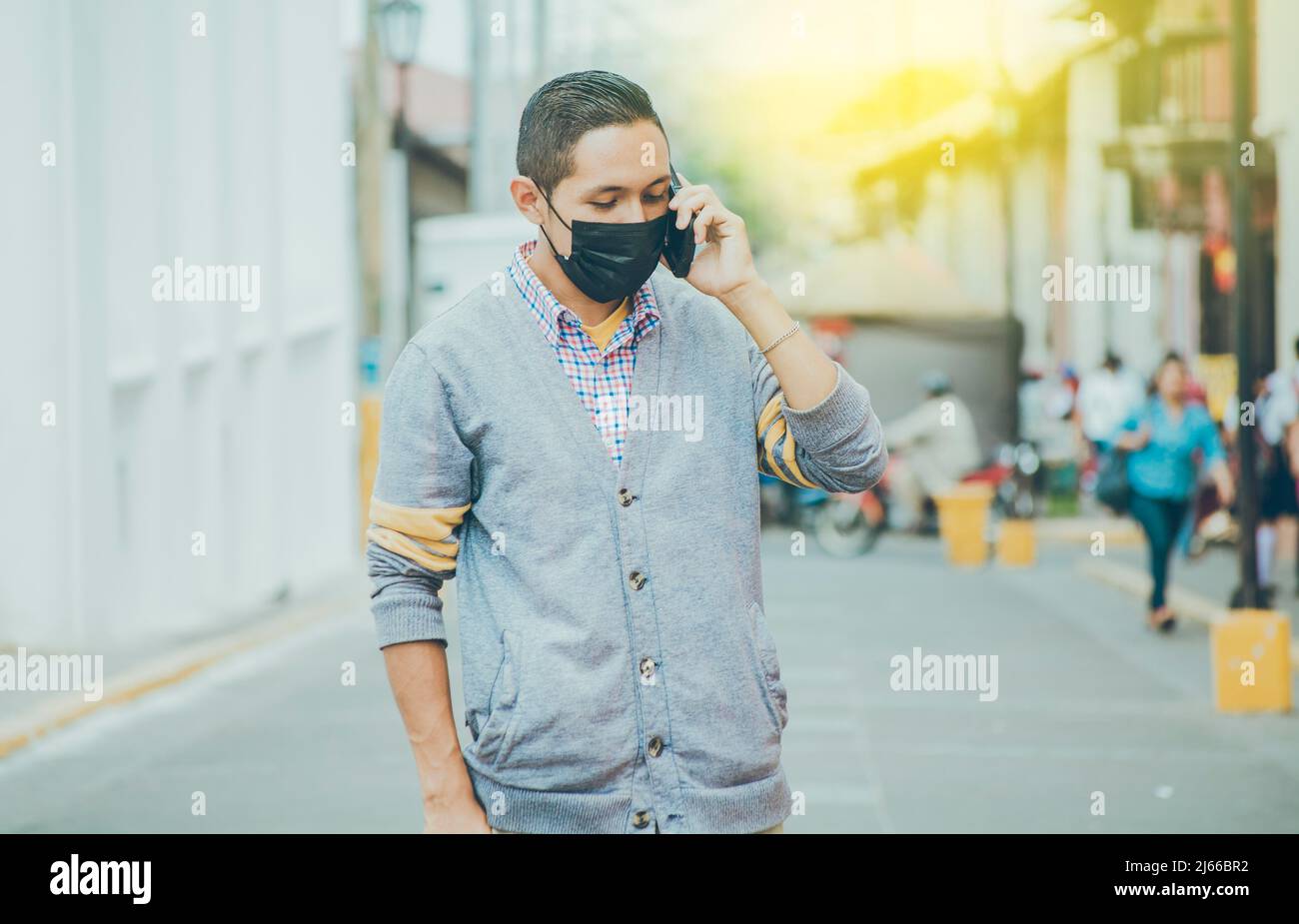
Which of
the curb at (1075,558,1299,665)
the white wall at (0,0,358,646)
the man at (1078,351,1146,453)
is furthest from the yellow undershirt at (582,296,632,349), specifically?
the man at (1078,351,1146,453)

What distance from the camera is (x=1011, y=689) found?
9844 mm

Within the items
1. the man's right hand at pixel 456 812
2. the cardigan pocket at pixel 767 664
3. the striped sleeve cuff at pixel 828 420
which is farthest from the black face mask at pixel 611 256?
the man's right hand at pixel 456 812

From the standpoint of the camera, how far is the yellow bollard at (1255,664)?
895 centimetres

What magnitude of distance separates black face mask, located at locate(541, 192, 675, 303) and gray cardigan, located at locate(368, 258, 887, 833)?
0.10 m

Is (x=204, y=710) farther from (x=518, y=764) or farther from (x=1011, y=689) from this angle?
(x=518, y=764)

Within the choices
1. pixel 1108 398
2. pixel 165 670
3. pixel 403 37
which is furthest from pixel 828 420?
pixel 1108 398

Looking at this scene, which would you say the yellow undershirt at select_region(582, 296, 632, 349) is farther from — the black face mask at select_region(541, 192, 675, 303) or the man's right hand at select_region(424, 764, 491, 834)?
the man's right hand at select_region(424, 764, 491, 834)

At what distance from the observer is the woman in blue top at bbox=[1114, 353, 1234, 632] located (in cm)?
1172

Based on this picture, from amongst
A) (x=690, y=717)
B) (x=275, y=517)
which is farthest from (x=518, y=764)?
(x=275, y=517)

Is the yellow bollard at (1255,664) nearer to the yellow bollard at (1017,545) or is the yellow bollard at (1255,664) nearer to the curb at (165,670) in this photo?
the curb at (165,670)

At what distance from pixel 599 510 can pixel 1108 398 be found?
19.4 m

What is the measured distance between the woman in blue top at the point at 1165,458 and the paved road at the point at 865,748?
2.37ft
